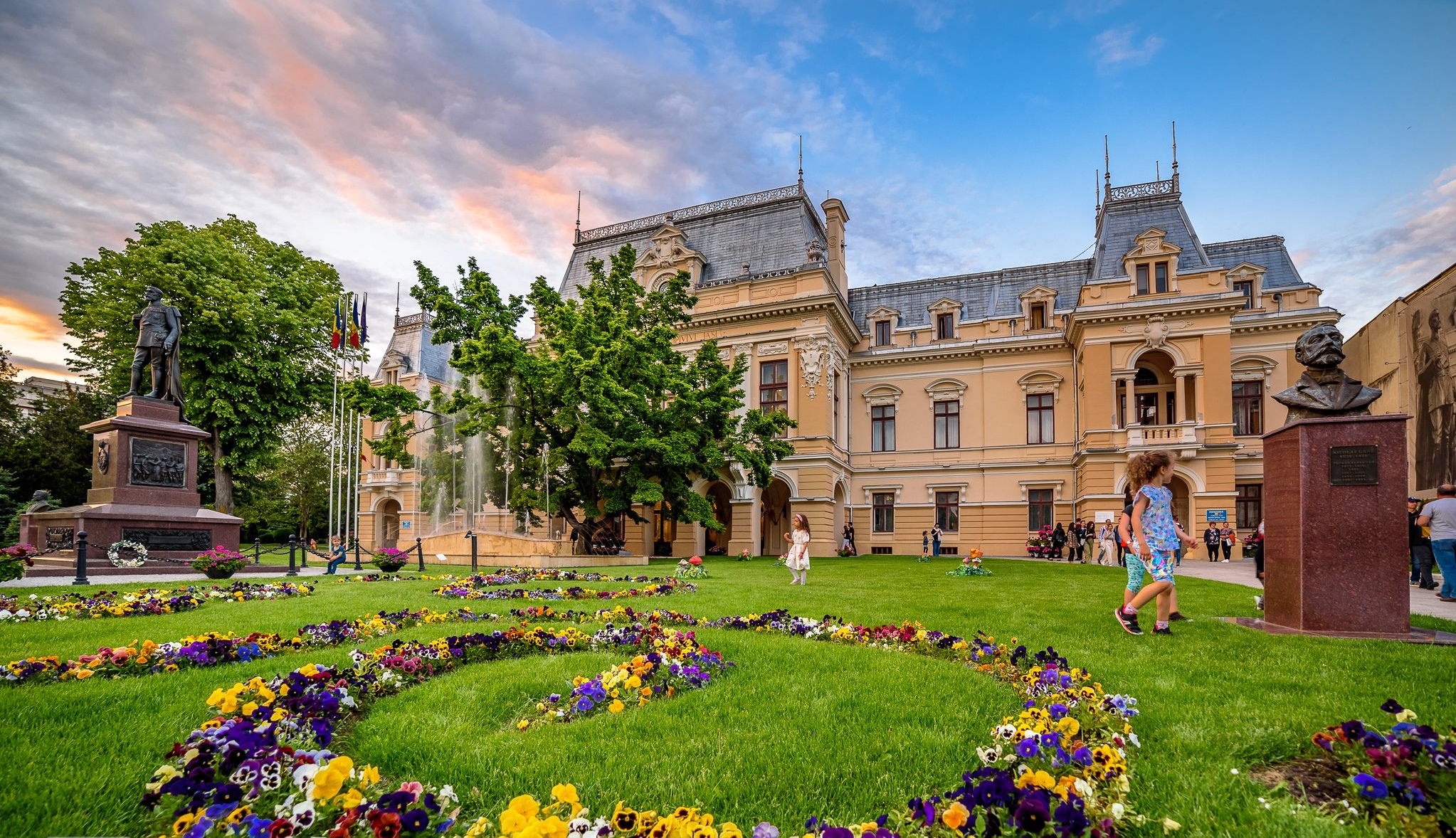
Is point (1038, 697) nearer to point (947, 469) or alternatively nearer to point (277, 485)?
point (947, 469)

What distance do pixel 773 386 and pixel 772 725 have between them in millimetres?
29130

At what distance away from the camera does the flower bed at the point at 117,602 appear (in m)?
8.72

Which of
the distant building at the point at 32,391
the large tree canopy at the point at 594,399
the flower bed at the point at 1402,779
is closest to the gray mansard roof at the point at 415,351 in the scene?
the distant building at the point at 32,391

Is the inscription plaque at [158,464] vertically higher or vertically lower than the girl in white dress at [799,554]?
higher

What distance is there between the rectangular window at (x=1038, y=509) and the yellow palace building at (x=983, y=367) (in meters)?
0.07

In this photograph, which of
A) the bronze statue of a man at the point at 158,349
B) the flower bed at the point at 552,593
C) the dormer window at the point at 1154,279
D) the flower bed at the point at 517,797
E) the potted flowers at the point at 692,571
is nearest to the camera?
the flower bed at the point at 517,797

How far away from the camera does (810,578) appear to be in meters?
17.1

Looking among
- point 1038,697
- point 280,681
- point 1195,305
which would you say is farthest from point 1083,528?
point 280,681

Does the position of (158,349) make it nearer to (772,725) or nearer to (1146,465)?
(772,725)

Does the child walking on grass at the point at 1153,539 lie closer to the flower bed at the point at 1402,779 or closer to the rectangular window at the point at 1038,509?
the flower bed at the point at 1402,779

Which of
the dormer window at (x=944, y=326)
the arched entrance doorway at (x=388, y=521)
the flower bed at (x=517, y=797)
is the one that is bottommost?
the arched entrance doorway at (x=388, y=521)

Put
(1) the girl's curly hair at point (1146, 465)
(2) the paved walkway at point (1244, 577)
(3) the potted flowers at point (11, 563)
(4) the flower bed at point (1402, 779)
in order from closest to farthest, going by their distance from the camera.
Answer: (4) the flower bed at point (1402, 779) → (1) the girl's curly hair at point (1146, 465) → (2) the paved walkway at point (1244, 577) → (3) the potted flowers at point (11, 563)

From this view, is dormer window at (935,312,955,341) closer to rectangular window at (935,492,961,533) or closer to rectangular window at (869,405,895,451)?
rectangular window at (869,405,895,451)

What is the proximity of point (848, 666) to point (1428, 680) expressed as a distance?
445 cm
